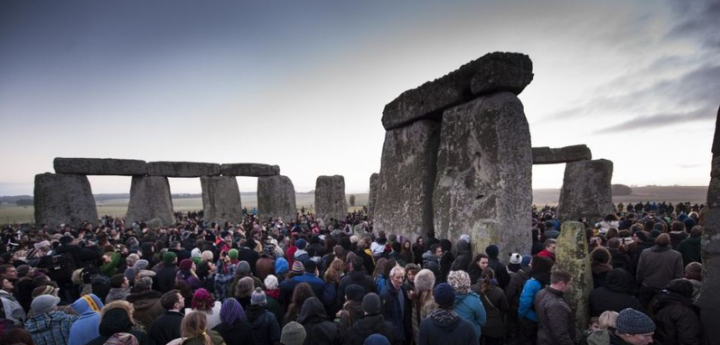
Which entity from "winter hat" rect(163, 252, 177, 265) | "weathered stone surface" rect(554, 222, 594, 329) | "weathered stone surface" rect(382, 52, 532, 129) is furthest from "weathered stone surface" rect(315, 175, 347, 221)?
"weathered stone surface" rect(554, 222, 594, 329)

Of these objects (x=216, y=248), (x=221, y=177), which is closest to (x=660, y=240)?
(x=216, y=248)

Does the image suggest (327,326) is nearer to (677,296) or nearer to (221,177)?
(677,296)

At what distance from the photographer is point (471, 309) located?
396 cm

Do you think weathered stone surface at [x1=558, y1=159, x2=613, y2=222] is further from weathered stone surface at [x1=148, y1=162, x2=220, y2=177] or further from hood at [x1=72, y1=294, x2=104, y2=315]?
weathered stone surface at [x1=148, y1=162, x2=220, y2=177]

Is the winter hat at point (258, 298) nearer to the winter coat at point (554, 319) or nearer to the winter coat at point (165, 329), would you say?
the winter coat at point (165, 329)

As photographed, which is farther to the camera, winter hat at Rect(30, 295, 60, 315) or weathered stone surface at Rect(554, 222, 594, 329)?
A: weathered stone surface at Rect(554, 222, 594, 329)

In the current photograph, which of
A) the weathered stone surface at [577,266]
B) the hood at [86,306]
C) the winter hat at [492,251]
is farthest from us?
the winter hat at [492,251]

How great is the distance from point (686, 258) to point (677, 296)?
325 cm

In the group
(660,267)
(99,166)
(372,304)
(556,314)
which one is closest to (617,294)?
(556,314)

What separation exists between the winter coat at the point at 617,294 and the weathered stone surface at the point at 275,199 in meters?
18.3

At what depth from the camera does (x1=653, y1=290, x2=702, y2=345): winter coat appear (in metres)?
3.60

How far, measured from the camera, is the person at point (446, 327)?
3.31 m

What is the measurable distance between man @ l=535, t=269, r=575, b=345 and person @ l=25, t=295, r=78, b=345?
4978 mm

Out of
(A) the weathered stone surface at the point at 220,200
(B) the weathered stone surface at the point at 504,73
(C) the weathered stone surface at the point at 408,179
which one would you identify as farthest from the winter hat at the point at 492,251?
(A) the weathered stone surface at the point at 220,200
